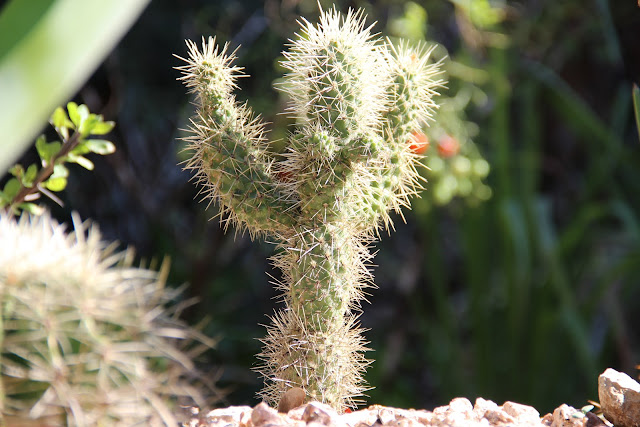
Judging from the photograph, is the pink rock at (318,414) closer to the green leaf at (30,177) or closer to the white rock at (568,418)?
the white rock at (568,418)

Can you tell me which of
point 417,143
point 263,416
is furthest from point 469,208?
point 263,416

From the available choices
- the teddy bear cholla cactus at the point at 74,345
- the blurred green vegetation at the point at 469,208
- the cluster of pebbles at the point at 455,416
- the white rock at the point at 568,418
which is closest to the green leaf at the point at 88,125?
the teddy bear cholla cactus at the point at 74,345

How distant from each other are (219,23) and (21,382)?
228 centimetres

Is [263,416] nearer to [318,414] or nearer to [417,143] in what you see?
[318,414]

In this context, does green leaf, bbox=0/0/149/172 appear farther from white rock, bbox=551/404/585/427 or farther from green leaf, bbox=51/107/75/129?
white rock, bbox=551/404/585/427

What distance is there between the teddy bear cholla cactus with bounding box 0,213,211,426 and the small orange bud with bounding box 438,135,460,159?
1.53 meters

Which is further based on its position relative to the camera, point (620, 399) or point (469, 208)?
point (469, 208)

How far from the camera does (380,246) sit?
3297 mm

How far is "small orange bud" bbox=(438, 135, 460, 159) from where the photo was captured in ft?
7.07

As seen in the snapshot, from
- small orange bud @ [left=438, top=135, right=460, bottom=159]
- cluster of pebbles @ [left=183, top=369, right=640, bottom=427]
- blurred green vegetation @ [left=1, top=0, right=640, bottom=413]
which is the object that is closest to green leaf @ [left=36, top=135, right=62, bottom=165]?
cluster of pebbles @ [left=183, top=369, right=640, bottom=427]

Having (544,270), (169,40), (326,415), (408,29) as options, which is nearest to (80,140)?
(326,415)

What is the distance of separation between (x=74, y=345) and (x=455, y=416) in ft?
1.88

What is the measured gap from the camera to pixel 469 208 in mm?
2639

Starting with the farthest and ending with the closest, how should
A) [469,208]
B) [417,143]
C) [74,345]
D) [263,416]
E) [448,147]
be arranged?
[469,208] → [448,147] → [417,143] → [263,416] → [74,345]
